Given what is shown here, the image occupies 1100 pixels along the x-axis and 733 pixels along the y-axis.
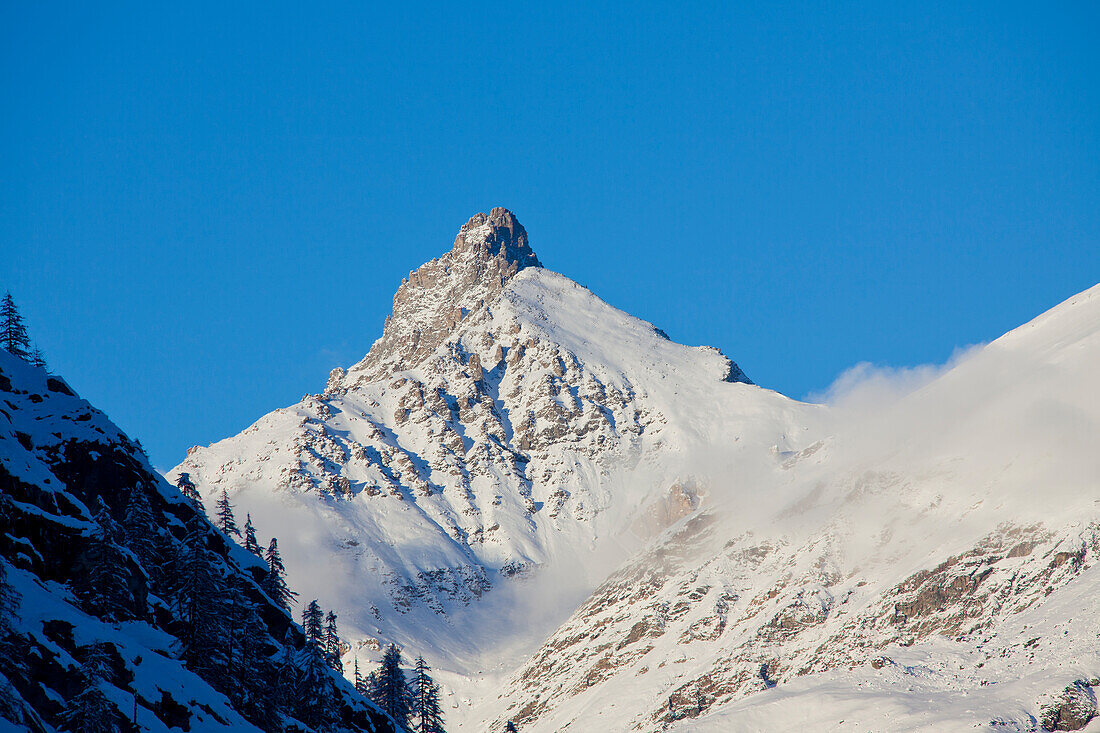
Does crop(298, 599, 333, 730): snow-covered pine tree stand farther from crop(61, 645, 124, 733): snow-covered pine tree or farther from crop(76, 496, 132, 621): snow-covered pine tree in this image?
crop(61, 645, 124, 733): snow-covered pine tree

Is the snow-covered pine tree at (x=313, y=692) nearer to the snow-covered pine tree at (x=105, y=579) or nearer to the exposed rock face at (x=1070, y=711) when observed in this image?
the snow-covered pine tree at (x=105, y=579)

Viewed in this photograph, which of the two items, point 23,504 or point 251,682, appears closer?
point 23,504

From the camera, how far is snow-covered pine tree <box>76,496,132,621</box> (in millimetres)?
78500

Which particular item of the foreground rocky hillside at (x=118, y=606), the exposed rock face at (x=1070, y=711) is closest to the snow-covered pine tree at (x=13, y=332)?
the foreground rocky hillside at (x=118, y=606)

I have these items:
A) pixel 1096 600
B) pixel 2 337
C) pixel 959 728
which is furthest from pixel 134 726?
pixel 1096 600

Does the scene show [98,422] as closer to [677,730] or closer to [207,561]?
[207,561]

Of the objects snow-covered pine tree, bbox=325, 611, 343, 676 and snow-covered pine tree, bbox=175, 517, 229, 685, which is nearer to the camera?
snow-covered pine tree, bbox=175, 517, 229, 685

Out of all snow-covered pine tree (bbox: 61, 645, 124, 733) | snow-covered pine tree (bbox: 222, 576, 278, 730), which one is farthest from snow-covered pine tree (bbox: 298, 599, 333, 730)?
snow-covered pine tree (bbox: 61, 645, 124, 733)

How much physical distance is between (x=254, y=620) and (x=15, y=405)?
24141mm

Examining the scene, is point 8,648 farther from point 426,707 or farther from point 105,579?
point 426,707

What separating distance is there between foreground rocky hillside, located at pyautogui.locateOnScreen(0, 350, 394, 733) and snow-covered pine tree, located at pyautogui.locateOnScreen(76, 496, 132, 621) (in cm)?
12

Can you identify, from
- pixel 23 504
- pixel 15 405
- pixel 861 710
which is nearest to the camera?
pixel 23 504

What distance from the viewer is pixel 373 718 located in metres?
104

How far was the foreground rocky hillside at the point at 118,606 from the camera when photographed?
67875 mm
